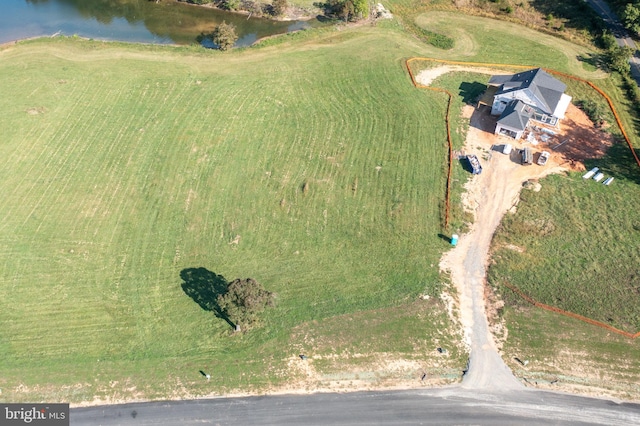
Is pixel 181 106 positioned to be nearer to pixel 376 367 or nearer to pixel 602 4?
pixel 376 367

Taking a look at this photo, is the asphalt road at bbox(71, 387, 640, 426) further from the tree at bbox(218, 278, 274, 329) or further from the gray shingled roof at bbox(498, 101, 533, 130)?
the gray shingled roof at bbox(498, 101, 533, 130)

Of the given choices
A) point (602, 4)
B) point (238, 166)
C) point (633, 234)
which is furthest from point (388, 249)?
point (602, 4)

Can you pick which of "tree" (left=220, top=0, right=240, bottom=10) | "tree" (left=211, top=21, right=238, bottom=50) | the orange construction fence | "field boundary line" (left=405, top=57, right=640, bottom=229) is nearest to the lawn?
"field boundary line" (left=405, top=57, right=640, bottom=229)

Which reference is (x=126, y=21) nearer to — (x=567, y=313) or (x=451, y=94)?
(x=451, y=94)

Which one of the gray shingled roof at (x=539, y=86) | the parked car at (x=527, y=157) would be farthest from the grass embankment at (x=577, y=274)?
the gray shingled roof at (x=539, y=86)

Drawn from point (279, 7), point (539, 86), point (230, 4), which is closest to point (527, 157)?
point (539, 86)

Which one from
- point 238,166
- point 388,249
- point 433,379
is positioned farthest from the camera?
point 238,166
